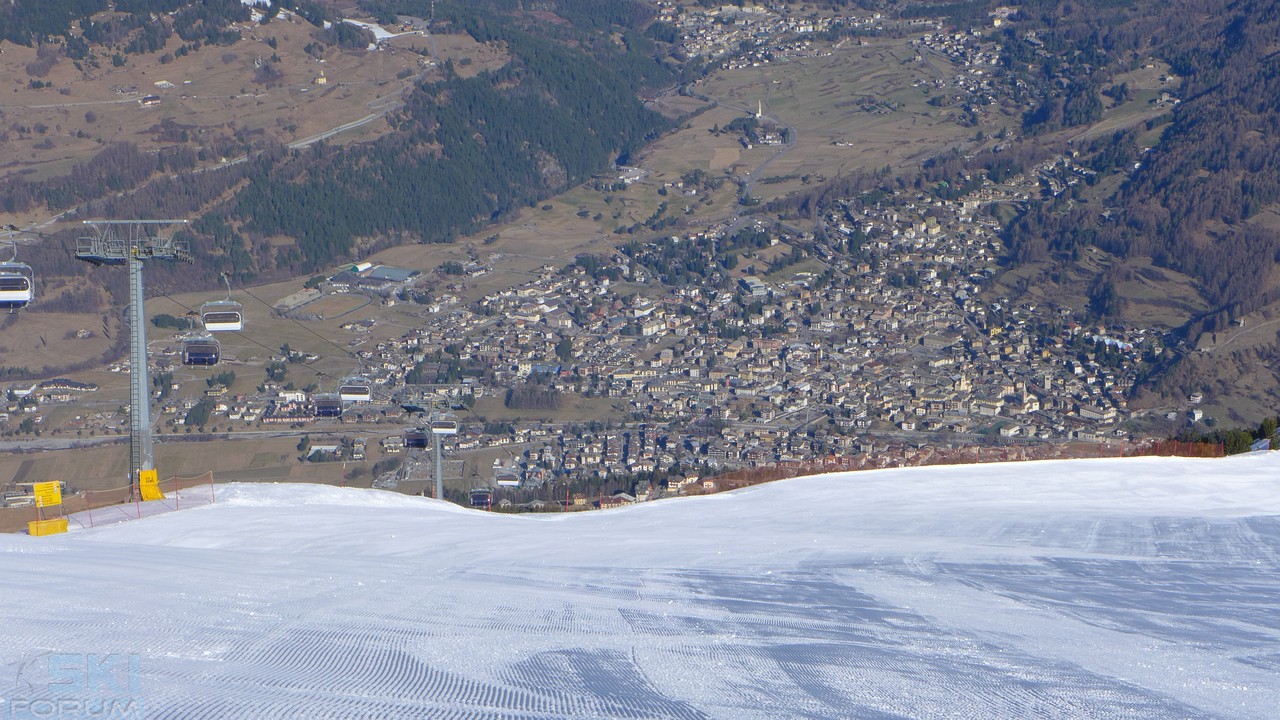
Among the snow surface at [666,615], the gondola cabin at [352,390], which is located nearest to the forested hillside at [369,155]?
the gondola cabin at [352,390]

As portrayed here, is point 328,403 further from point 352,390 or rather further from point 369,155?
point 369,155

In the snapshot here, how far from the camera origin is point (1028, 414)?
2705 cm

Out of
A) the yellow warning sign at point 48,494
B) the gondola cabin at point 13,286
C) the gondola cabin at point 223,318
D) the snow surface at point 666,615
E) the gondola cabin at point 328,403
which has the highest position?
the gondola cabin at point 13,286

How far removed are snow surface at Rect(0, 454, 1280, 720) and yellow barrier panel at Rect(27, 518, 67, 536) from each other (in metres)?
0.37

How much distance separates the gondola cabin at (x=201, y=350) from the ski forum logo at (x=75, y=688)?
9.39 meters

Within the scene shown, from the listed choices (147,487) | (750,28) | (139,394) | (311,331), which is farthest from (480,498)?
(750,28)

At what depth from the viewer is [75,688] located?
128 inches

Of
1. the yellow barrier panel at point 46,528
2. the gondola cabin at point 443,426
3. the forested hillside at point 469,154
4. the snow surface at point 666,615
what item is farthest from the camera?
the forested hillside at point 469,154

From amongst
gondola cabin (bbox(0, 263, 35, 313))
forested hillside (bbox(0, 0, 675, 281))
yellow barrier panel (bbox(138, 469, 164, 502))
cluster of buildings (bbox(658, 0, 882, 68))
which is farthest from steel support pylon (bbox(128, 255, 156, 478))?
cluster of buildings (bbox(658, 0, 882, 68))

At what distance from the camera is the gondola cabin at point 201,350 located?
12.5 m

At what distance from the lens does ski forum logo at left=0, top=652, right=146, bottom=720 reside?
10.1ft

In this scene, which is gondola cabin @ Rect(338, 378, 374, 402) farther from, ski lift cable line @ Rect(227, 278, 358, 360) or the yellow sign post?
ski lift cable line @ Rect(227, 278, 358, 360)

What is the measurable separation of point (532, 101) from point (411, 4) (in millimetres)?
13870

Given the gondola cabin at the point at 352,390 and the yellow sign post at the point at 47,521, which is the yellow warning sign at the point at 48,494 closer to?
the yellow sign post at the point at 47,521
